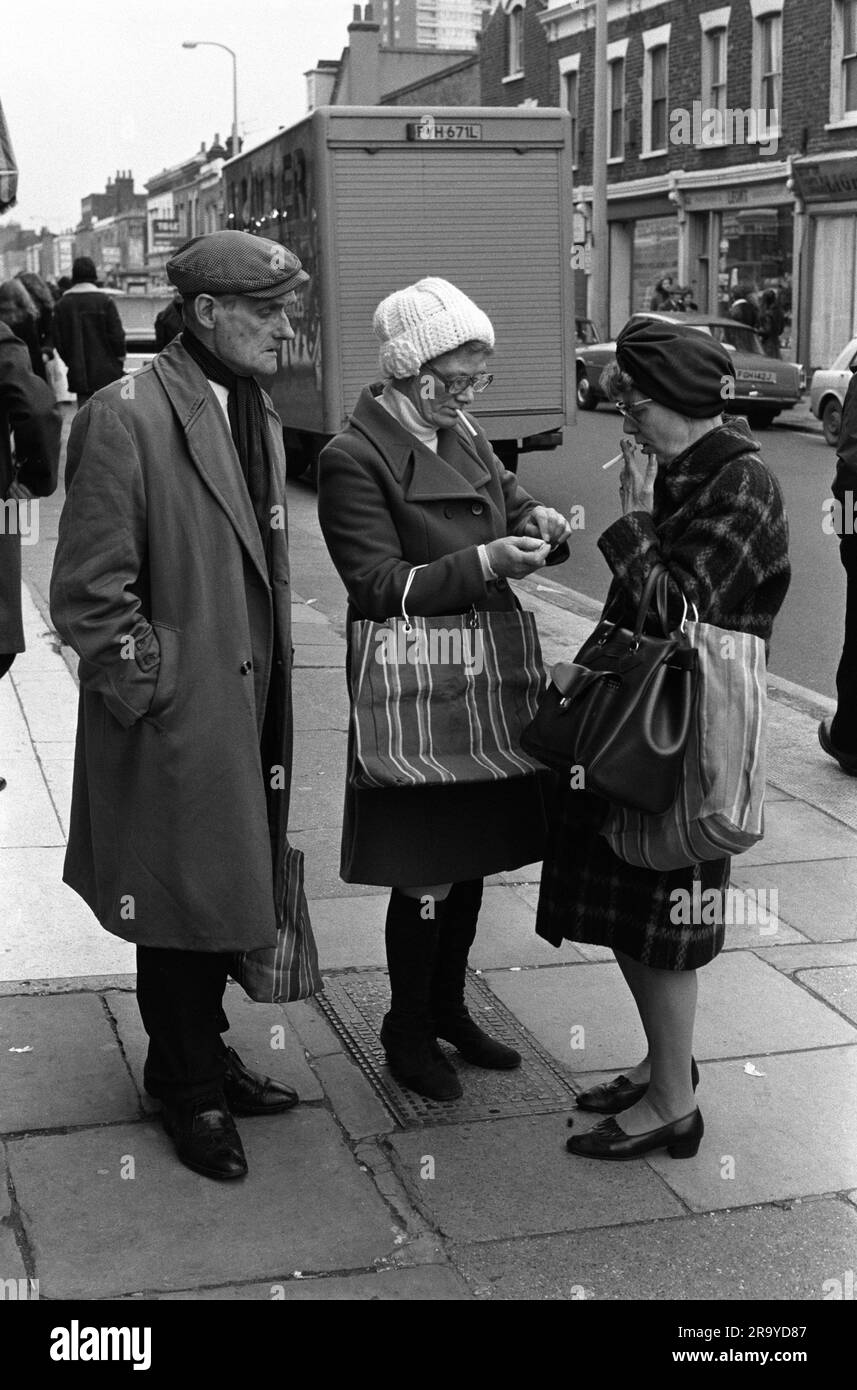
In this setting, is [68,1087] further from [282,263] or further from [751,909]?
[751,909]

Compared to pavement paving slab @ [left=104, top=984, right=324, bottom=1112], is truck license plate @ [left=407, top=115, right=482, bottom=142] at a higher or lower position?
higher

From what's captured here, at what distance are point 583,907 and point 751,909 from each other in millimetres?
1707

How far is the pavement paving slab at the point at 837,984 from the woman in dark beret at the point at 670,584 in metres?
0.87

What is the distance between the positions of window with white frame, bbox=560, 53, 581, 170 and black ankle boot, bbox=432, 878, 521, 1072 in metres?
35.5

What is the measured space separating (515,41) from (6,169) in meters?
34.7

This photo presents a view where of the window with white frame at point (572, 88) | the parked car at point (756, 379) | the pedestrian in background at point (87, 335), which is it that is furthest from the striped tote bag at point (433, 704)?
the window with white frame at point (572, 88)

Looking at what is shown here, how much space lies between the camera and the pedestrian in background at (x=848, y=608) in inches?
255

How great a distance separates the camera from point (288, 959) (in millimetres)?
3744

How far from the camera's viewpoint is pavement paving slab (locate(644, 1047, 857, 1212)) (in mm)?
3523

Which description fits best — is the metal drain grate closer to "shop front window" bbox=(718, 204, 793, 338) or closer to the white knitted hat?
the white knitted hat

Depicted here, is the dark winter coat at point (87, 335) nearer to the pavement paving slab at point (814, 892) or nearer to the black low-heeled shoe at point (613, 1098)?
the pavement paving slab at point (814, 892)

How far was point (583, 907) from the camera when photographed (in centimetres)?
366

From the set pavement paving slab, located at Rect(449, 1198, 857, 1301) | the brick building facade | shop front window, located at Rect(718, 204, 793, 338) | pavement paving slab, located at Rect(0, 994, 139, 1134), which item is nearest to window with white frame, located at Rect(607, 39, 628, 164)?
the brick building facade
